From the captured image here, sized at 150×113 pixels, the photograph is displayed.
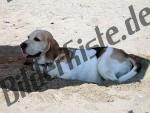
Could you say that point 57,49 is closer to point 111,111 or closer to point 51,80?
point 51,80

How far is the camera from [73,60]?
7.30 metres

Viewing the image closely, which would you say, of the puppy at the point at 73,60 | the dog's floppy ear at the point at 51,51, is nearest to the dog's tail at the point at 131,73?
the puppy at the point at 73,60

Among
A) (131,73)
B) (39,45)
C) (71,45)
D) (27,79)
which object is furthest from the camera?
(71,45)

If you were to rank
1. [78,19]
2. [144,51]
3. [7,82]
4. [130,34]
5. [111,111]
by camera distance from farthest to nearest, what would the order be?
1. [78,19]
2. [130,34]
3. [144,51]
4. [7,82]
5. [111,111]

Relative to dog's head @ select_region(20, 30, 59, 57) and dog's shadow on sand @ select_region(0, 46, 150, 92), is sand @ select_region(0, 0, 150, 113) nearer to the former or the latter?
dog's shadow on sand @ select_region(0, 46, 150, 92)

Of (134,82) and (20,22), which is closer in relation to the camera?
(134,82)

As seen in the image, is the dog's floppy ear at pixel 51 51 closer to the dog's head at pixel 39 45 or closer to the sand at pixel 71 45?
the dog's head at pixel 39 45

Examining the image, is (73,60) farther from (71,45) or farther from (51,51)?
(71,45)

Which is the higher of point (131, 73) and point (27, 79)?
point (27, 79)

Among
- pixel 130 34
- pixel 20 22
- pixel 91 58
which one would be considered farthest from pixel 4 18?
pixel 91 58

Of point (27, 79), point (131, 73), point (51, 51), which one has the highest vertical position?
point (51, 51)

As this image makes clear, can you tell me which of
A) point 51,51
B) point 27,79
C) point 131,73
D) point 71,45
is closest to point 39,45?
point 51,51

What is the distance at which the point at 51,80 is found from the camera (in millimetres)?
7203

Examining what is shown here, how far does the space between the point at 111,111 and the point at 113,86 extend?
862mm
